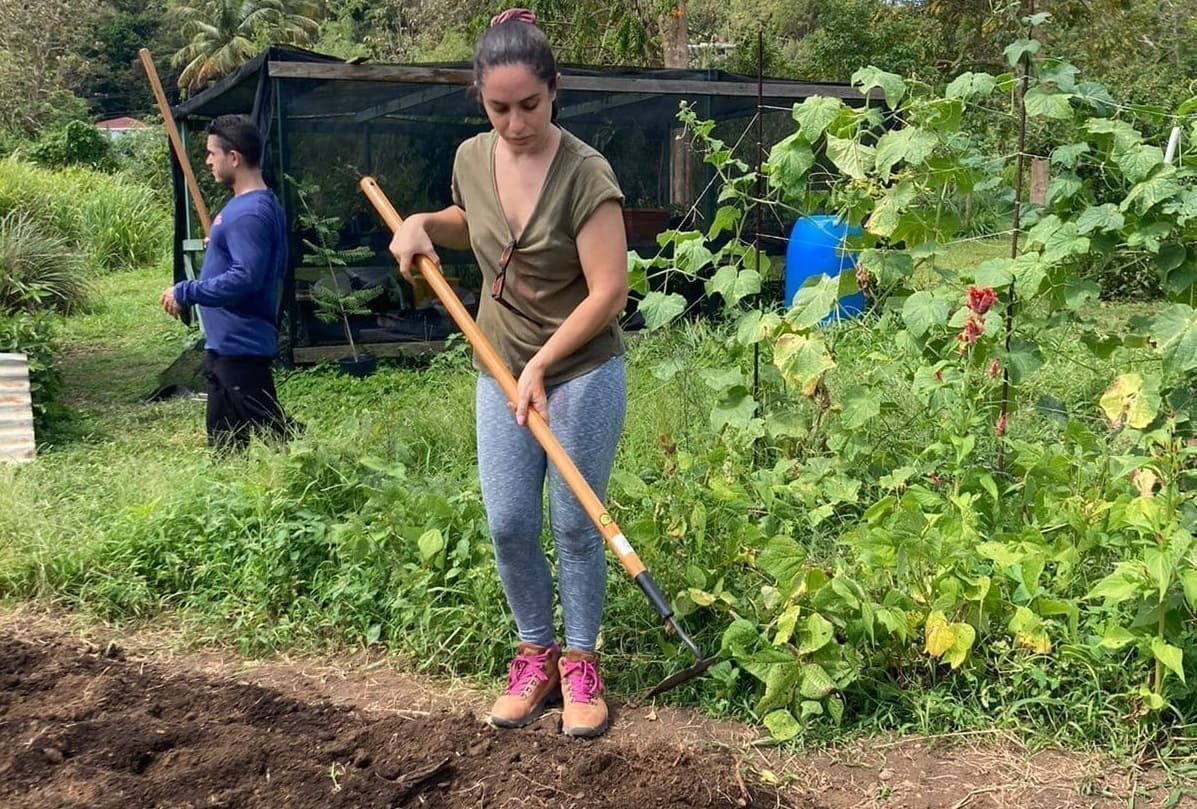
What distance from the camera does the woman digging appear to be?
8.06ft

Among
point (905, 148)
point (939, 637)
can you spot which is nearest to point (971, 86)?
point (905, 148)

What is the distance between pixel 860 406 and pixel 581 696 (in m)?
1.20

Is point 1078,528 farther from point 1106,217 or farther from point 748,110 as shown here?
point 748,110

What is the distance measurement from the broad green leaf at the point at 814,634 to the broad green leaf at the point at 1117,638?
610 mm

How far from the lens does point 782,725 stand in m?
2.70

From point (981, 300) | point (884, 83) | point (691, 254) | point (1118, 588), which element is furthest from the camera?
point (691, 254)

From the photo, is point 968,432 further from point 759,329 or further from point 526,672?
point 526,672

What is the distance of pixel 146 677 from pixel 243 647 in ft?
0.93

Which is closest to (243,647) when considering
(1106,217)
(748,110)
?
(1106,217)

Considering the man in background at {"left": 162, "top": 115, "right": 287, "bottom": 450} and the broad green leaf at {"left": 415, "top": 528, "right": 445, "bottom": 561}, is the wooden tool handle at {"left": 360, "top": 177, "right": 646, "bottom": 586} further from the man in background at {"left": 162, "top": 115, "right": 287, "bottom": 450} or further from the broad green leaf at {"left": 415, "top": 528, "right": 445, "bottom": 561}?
the man in background at {"left": 162, "top": 115, "right": 287, "bottom": 450}

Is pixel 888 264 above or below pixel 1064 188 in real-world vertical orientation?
below

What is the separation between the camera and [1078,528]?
9.50ft

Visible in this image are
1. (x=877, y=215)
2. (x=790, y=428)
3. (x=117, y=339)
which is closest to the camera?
(x=877, y=215)

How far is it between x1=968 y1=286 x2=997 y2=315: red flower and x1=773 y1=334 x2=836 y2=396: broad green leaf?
40 centimetres
